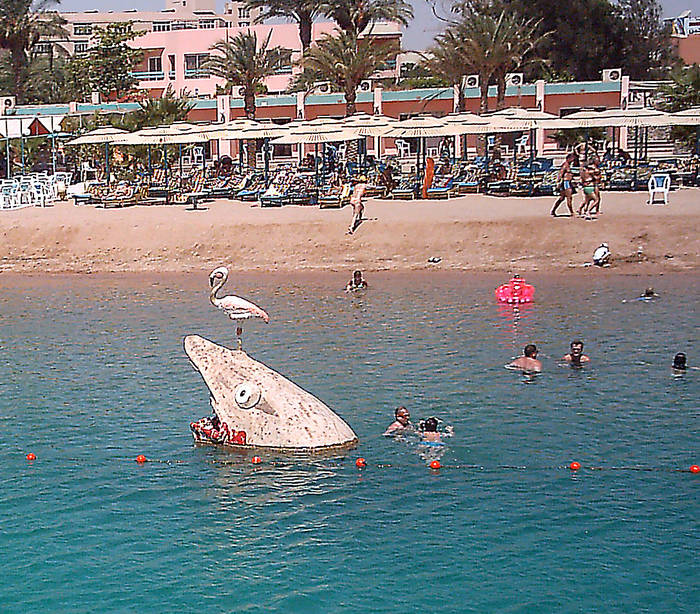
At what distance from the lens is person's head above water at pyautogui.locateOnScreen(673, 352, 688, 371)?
17.2 m

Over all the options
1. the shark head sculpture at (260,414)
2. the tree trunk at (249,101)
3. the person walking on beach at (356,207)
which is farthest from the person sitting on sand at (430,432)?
the tree trunk at (249,101)

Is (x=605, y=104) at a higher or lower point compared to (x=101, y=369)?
higher

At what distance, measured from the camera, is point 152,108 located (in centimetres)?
4466

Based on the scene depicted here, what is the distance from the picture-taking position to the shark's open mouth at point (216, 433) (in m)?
13.9

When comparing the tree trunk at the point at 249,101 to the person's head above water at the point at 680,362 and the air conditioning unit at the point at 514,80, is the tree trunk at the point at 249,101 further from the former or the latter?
the person's head above water at the point at 680,362

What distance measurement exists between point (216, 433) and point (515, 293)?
10.9m

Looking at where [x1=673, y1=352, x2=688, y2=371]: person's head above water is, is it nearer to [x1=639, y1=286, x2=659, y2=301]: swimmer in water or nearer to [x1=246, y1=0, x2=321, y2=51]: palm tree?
[x1=639, y1=286, x2=659, y2=301]: swimmer in water

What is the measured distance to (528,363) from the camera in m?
17.8

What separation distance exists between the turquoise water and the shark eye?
67cm

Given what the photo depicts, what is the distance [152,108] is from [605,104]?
22.2 meters

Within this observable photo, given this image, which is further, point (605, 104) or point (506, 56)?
point (605, 104)

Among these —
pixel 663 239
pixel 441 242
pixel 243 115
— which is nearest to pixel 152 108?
pixel 243 115

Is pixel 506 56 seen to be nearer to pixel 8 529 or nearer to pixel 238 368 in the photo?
pixel 238 368

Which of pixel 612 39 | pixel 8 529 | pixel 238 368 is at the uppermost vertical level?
pixel 612 39
